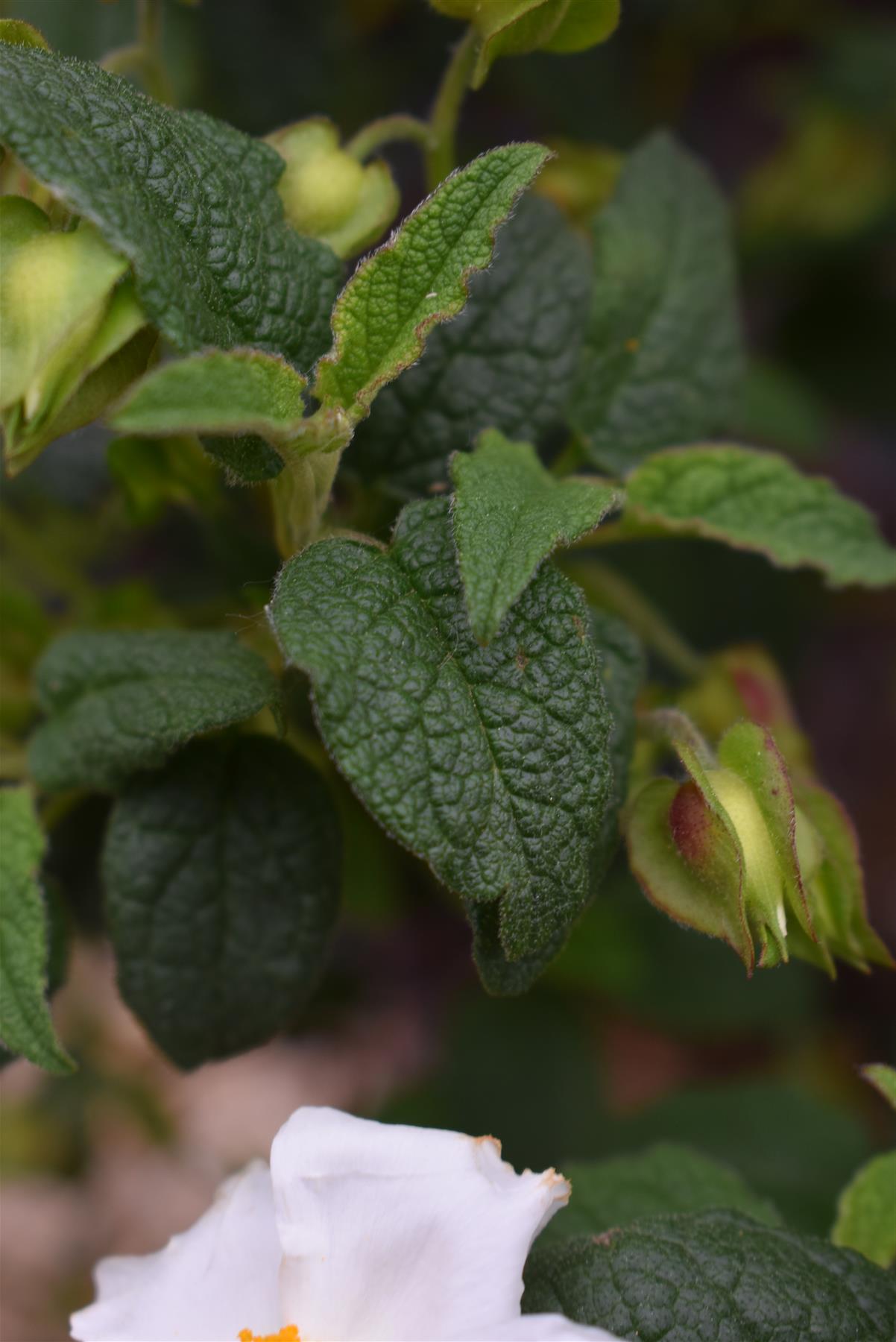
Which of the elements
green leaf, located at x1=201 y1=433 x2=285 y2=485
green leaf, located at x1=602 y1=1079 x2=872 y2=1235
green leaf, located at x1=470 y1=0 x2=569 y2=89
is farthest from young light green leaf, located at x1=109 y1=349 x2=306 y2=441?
green leaf, located at x1=602 y1=1079 x2=872 y2=1235

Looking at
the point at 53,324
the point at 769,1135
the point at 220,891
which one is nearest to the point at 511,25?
the point at 53,324

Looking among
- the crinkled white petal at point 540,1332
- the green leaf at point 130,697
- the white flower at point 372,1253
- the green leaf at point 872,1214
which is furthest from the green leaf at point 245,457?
the green leaf at point 872,1214

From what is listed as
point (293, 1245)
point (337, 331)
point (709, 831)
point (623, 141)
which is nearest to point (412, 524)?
point (337, 331)

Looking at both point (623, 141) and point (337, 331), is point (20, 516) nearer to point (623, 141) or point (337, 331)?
point (337, 331)

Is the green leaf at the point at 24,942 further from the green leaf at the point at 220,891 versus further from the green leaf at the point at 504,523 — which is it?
the green leaf at the point at 504,523

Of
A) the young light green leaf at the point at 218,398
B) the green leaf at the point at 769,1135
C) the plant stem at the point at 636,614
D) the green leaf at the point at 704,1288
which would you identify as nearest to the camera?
the young light green leaf at the point at 218,398

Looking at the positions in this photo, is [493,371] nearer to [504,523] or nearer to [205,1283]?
[504,523]
